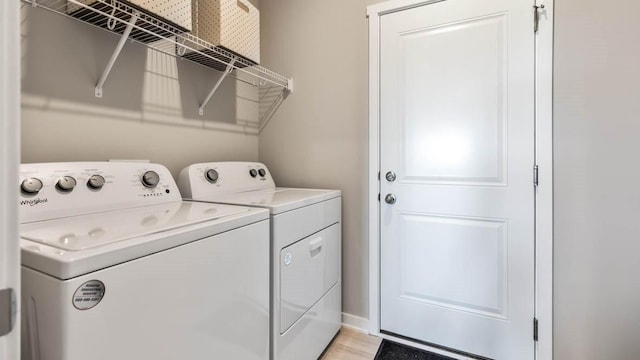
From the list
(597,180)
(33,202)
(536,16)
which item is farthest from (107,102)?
(597,180)

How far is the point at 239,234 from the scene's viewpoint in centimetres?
104

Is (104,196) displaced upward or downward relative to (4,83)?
downward

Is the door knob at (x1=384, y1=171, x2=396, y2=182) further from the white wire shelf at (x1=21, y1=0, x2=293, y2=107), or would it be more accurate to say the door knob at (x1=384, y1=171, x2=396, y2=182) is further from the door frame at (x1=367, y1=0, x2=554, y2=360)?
the white wire shelf at (x1=21, y1=0, x2=293, y2=107)

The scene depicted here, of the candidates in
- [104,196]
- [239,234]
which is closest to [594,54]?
[239,234]

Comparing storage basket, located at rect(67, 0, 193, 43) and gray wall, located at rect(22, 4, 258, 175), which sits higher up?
storage basket, located at rect(67, 0, 193, 43)

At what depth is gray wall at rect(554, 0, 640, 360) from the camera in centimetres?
134

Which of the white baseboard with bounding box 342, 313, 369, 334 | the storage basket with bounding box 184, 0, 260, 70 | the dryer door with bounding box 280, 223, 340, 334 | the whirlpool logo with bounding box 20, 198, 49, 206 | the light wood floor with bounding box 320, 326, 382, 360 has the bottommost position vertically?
the light wood floor with bounding box 320, 326, 382, 360

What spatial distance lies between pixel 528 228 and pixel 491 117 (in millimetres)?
600

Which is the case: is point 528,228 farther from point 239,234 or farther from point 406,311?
point 239,234

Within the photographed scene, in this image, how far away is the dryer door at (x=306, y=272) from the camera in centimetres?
131

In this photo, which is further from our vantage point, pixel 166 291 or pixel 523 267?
pixel 523 267

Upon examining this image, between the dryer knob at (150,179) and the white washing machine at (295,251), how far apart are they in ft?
0.63

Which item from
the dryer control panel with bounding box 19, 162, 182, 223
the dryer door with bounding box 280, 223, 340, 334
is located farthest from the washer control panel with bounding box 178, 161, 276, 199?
the dryer door with bounding box 280, 223, 340, 334

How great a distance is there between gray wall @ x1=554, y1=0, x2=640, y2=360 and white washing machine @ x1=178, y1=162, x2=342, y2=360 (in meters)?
1.14
